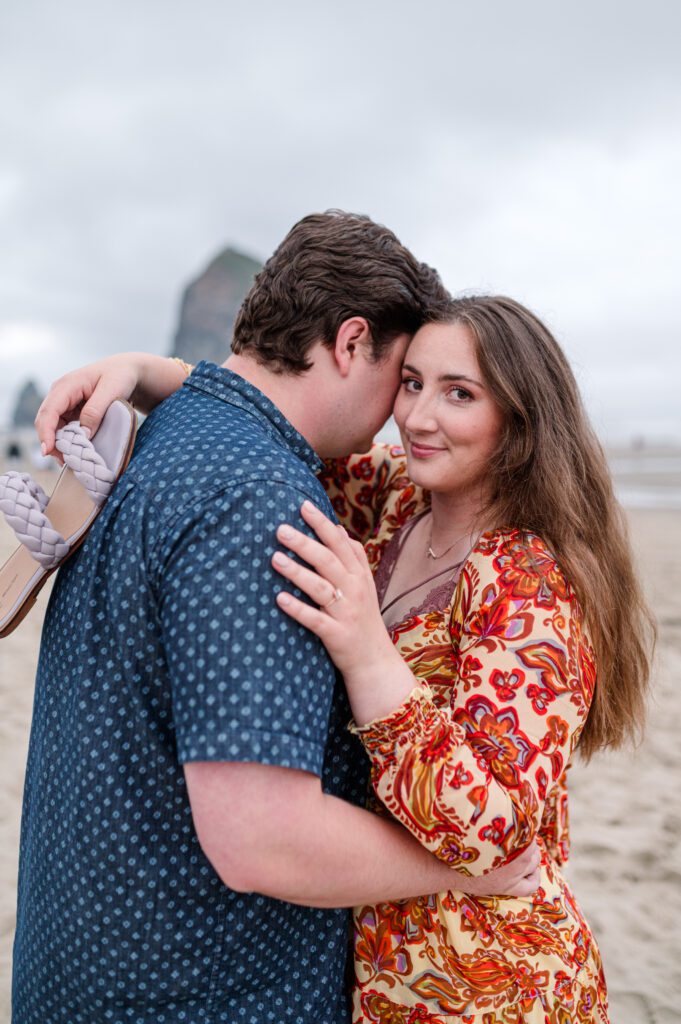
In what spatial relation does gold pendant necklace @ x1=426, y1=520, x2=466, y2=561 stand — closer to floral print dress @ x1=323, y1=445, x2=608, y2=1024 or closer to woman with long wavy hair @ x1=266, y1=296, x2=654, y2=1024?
woman with long wavy hair @ x1=266, y1=296, x2=654, y2=1024

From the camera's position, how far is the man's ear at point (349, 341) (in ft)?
5.95

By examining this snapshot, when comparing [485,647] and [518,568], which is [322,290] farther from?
[485,647]

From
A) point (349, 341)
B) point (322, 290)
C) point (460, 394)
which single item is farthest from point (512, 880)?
point (322, 290)

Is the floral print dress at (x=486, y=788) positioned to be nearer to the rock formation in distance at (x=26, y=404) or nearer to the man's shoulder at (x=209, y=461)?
the man's shoulder at (x=209, y=461)

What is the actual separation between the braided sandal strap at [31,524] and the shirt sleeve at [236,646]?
0.33 m

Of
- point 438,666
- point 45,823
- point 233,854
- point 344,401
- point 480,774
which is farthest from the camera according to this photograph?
point 344,401

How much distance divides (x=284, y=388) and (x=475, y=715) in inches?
32.4

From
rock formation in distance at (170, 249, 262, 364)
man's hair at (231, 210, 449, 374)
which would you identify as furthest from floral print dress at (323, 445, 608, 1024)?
rock formation in distance at (170, 249, 262, 364)

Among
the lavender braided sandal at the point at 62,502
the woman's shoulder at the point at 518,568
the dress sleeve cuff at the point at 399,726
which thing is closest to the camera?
the dress sleeve cuff at the point at 399,726

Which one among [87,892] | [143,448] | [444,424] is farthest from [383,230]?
[87,892]

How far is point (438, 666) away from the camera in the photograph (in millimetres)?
1688

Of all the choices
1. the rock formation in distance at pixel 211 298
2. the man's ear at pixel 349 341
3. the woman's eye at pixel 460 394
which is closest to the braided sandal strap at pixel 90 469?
the man's ear at pixel 349 341

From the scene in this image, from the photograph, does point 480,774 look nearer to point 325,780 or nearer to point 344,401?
point 325,780

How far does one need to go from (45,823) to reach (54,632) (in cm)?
35
